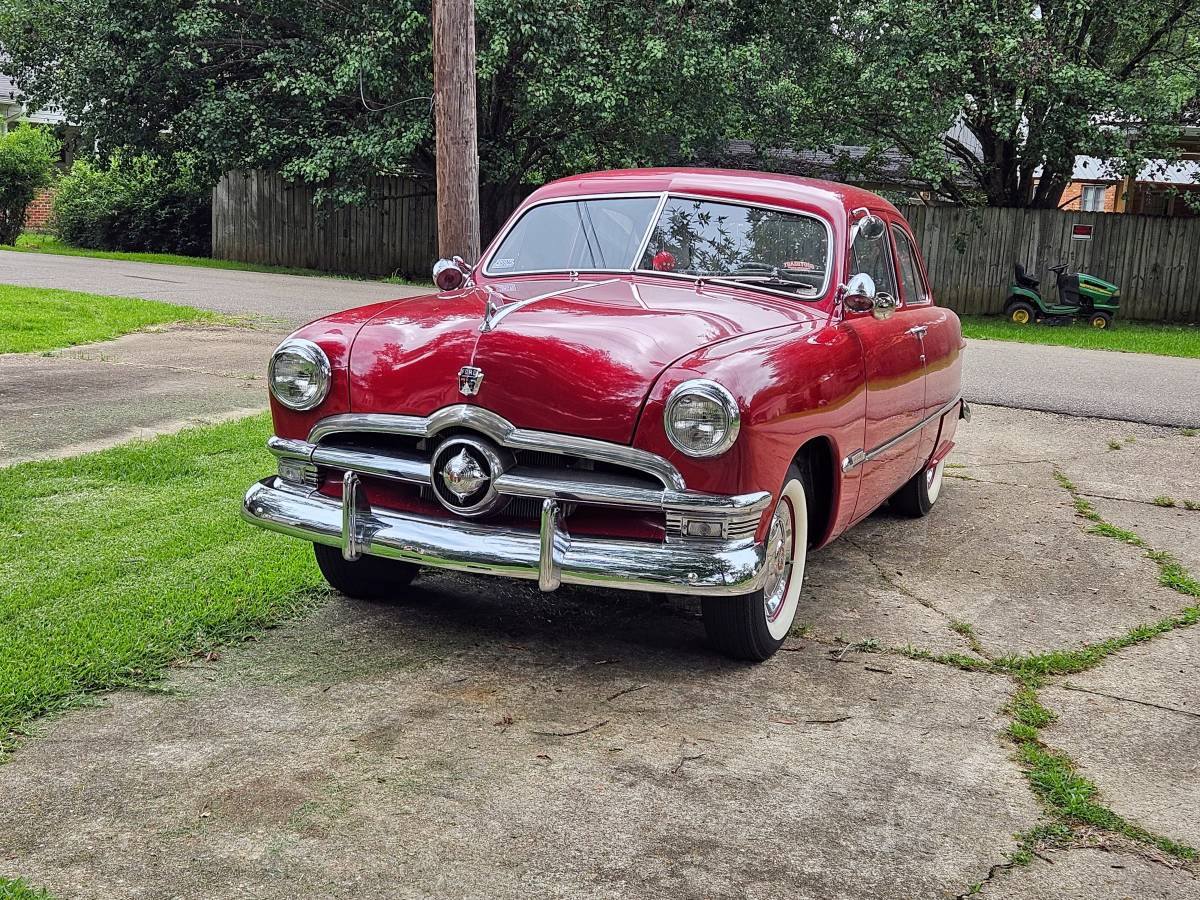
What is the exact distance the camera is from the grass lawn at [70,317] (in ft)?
37.4

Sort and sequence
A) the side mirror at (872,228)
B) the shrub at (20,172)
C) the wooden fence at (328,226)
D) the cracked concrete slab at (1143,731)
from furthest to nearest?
the shrub at (20,172) < the wooden fence at (328,226) < the side mirror at (872,228) < the cracked concrete slab at (1143,731)

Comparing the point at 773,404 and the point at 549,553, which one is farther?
the point at 773,404

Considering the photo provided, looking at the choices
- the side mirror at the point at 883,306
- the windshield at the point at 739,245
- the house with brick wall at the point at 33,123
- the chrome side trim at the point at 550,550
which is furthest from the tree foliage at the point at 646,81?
the chrome side trim at the point at 550,550

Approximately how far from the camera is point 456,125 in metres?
8.23

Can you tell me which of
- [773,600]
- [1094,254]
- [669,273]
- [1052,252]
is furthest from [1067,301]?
[773,600]

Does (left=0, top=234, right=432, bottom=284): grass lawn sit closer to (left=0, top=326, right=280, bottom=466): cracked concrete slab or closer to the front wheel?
(left=0, top=326, right=280, bottom=466): cracked concrete slab

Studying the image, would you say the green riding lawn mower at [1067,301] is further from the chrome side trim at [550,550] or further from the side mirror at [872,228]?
the chrome side trim at [550,550]

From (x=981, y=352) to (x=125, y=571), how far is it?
12.0 metres

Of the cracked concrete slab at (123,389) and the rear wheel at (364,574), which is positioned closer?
the rear wheel at (364,574)

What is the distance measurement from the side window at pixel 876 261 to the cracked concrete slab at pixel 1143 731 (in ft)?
6.49

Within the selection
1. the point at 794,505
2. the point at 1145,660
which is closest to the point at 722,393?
the point at 794,505

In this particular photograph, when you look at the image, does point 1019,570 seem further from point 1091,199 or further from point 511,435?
point 1091,199

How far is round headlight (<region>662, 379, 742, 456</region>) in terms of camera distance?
13.0 feet

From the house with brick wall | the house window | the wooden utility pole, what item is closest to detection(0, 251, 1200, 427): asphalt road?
the wooden utility pole
